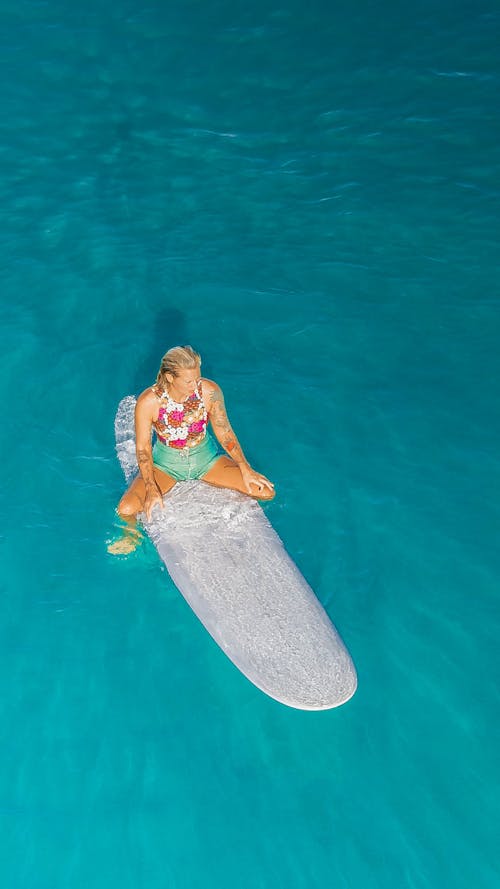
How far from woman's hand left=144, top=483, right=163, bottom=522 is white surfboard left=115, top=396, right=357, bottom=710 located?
0.79 feet

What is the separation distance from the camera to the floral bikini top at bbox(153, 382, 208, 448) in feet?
19.5

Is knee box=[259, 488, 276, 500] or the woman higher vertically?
the woman

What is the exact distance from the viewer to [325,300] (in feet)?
27.0

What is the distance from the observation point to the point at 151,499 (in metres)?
5.96

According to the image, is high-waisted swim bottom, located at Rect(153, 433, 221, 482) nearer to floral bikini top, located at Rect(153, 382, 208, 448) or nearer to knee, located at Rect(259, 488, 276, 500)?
floral bikini top, located at Rect(153, 382, 208, 448)

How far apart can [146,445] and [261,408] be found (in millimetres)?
1522

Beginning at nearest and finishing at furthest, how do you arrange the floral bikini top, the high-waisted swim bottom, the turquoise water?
the turquoise water → the floral bikini top → the high-waisted swim bottom

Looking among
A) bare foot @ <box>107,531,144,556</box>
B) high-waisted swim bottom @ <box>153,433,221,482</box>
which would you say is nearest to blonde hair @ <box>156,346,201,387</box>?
high-waisted swim bottom @ <box>153,433,221,482</box>

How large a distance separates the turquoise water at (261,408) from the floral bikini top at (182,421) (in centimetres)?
81

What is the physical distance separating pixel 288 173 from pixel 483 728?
6395 mm

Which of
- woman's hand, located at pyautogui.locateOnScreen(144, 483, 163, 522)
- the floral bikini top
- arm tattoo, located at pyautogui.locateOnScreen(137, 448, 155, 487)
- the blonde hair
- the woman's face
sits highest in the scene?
the blonde hair

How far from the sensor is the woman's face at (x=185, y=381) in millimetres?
5582

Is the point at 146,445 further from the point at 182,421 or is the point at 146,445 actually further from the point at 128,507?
the point at 128,507

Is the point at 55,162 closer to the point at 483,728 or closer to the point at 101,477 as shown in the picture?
the point at 101,477
